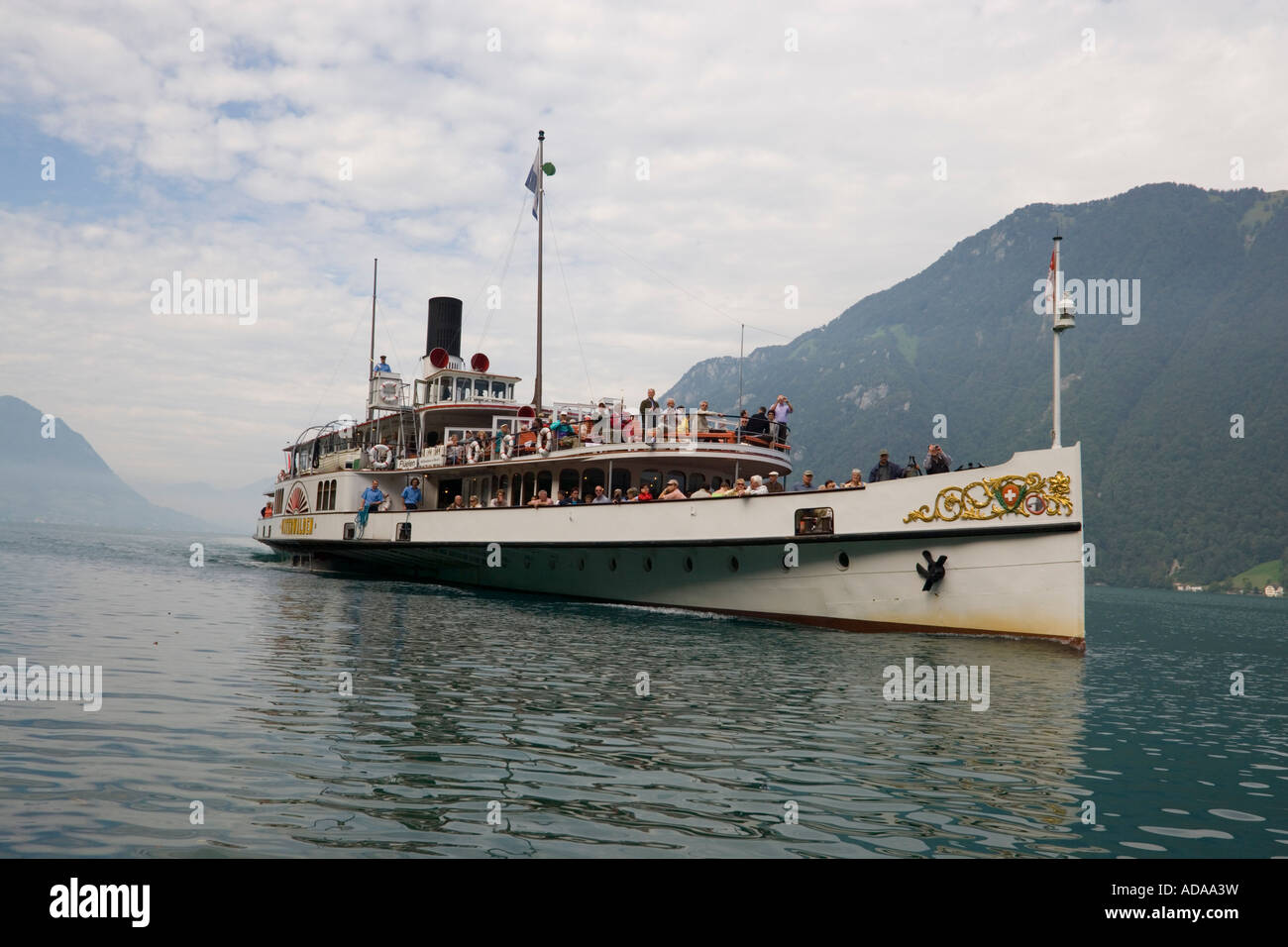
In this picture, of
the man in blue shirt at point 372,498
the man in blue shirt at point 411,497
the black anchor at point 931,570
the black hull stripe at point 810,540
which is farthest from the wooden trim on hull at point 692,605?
the man in blue shirt at point 411,497

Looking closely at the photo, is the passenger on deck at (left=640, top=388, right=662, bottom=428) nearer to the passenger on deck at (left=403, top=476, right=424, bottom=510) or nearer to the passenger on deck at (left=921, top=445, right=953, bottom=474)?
the passenger on deck at (left=921, top=445, right=953, bottom=474)

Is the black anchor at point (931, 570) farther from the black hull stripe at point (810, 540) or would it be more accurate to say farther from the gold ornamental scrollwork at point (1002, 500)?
the gold ornamental scrollwork at point (1002, 500)

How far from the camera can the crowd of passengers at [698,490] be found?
18594 millimetres

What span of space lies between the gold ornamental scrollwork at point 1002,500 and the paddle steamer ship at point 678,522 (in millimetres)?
28

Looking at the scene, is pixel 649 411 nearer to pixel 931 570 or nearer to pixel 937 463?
pixel 937 463

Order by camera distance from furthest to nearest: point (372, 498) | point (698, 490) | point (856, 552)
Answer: point (372, 498), point (698, 490), point (856, 552)

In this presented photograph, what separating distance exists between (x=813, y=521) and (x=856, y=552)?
1.09 meters

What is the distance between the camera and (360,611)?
19.5 meters

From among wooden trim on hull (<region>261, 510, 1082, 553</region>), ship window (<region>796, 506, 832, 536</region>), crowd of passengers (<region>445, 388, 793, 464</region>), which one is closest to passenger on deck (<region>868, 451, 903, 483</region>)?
ship window (<region>796, 506, 832, 536</region>)

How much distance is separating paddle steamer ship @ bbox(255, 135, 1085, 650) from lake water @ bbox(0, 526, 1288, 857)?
197 centimetres

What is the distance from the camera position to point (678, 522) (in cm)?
2123

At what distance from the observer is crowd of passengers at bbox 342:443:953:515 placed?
1859cm

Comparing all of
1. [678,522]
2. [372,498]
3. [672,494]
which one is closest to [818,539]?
[678,522]
